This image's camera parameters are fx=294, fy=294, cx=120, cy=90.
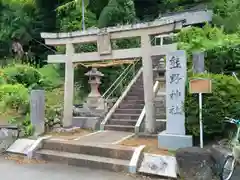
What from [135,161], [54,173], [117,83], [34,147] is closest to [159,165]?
[135,161]

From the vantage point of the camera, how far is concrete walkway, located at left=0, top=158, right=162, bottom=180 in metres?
6.18

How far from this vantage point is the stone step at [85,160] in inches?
260

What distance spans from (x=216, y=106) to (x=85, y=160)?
10.9 ft

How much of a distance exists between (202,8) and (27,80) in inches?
462

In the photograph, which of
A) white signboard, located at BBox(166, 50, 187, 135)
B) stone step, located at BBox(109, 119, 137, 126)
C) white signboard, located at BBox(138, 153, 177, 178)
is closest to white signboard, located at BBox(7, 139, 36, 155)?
stone step, located at BBox(109, 119, 137, 126)

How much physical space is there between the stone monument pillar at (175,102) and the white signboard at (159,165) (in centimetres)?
66

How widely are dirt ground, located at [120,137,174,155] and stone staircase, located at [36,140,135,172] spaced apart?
0.52 m

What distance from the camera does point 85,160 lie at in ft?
23.0

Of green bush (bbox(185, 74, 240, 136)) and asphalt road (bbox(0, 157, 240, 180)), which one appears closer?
asphalt road (bbox(0, 157, 240, 180))

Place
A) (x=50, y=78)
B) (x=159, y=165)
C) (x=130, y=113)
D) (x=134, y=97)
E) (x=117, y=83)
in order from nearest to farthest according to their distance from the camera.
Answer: (x=159, y=165), (x=130, y=113), (x=134, y=97), (x=117, y=83), (x=50, y=78)

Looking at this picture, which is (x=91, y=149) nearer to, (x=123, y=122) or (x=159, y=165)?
(x=159, y=165)

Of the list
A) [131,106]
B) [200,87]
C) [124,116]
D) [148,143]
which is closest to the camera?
[200,87]

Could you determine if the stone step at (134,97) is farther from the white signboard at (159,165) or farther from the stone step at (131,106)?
the white signboard at (159,165)

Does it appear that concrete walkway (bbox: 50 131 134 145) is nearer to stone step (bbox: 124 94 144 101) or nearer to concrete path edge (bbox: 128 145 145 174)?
concrete path edge (bbox: 128 145 145 174)
